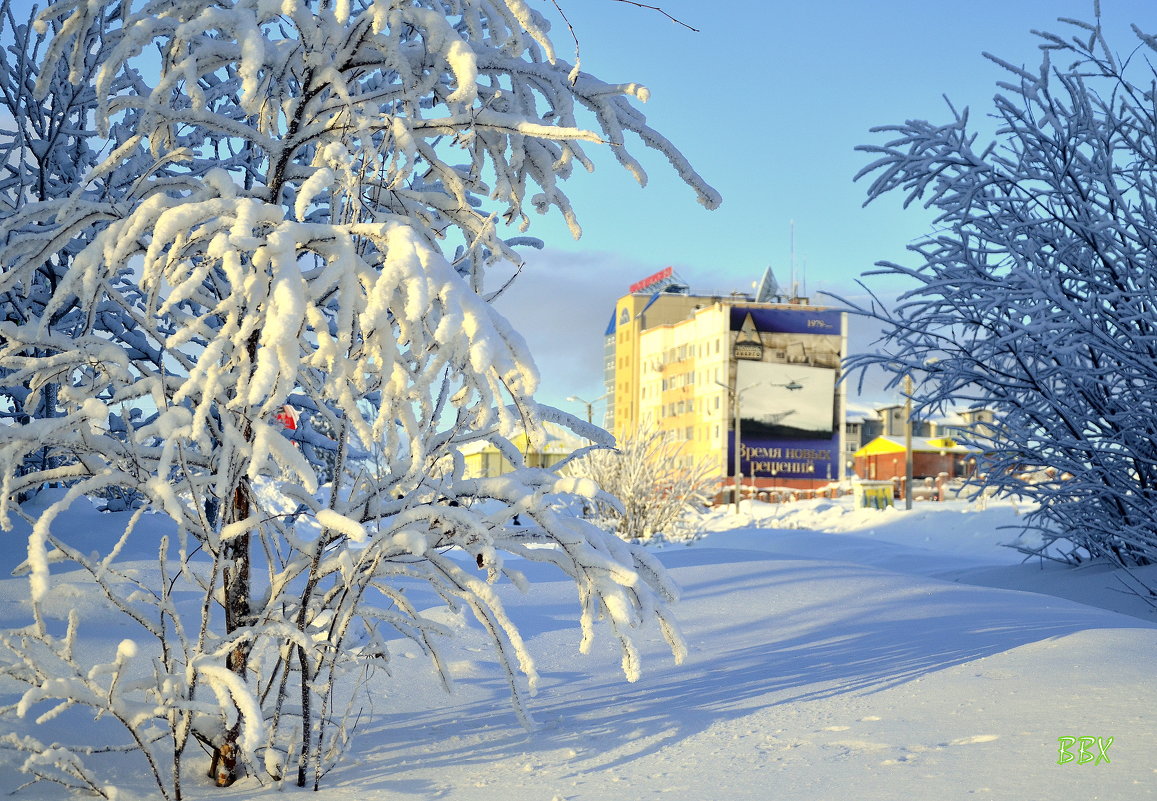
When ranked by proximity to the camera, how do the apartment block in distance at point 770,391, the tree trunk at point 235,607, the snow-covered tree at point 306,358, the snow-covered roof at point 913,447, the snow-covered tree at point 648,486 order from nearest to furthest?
the snow-covered tree at point 306,358 → the tree trunk at point 235,607 → the snow-covered tree at point 648,486 → the snow-covered roof at point 913,447 → the apartment block in distance at point 770,391

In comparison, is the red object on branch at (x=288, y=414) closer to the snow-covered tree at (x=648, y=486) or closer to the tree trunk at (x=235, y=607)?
the tree trunk at (x=235, y=607)

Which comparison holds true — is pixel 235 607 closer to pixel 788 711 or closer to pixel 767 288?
pixel 788 711

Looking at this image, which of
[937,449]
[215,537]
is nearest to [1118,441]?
[215,537]

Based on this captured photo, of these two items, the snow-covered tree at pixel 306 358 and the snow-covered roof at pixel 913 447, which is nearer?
the snow-covered tree at pixel 306 358

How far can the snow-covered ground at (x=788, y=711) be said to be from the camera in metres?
2.52

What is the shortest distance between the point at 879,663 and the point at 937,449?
50.4m

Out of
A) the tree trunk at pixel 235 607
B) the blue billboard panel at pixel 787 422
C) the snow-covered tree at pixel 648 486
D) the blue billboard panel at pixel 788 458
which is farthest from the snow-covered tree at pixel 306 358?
the blue billboard panel at pixel 787 422

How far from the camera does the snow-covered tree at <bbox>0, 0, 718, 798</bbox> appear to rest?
2291 mm

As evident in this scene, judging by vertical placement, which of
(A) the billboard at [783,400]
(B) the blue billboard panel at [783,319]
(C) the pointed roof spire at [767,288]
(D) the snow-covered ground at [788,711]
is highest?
(C) the pointed roof spire at [767,288]

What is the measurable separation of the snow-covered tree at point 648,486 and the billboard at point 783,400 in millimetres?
44186

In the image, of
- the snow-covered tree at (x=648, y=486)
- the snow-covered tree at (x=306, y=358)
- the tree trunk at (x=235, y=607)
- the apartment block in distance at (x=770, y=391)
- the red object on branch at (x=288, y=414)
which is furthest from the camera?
the apartment block in distance at (x=770, y=391)


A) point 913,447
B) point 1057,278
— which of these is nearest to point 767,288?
point 913,447

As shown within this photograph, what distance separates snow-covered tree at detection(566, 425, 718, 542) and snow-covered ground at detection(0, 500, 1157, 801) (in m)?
8.59

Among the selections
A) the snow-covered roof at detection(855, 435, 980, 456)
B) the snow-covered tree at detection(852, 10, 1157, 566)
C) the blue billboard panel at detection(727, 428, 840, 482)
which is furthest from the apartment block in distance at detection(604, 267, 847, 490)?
the snow-covered tree at detection(852, 10, 1157, 566)
